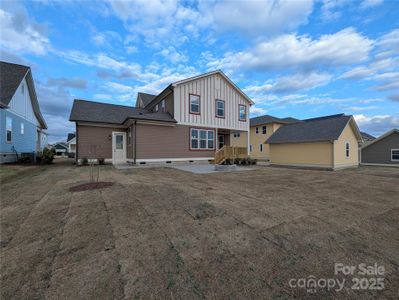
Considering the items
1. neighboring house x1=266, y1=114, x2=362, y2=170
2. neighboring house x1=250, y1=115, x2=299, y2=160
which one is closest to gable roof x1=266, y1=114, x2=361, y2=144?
neighboring house x1=266, y1=114, x2=362, y2=170

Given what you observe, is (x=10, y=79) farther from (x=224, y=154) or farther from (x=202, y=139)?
(x=224, y=154)

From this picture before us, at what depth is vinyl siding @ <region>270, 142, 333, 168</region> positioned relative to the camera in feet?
51.0

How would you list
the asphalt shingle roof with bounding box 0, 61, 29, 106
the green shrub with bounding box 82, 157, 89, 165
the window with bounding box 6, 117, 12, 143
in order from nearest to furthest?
the asphalt shingle roof with bounding box 0, 61, 29, 106 → the window with bounding box 6, 117, 12, 143 → the green shrub with bounding box 82, 157, 89, 165

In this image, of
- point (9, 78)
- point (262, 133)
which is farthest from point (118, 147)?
point (262, 133)

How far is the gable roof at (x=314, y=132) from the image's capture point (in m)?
15.8

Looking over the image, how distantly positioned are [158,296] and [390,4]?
13.4 m

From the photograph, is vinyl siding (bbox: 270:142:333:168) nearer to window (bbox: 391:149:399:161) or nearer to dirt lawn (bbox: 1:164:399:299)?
window (bbox: 391:149:399:161)

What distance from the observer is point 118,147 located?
50.9ft

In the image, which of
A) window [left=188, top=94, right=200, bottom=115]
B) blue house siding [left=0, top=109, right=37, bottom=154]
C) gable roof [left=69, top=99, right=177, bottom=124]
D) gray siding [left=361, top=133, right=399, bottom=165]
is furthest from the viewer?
gray siding [left=361, top=133, right=399, bottom=165]

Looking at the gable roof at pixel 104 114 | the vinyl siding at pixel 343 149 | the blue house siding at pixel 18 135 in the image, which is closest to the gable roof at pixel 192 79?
the gable roof at pixel 104 114

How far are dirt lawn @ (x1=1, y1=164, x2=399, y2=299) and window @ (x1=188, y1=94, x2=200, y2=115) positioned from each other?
1116 cm

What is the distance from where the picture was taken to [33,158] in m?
15.7

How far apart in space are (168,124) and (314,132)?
1313 cm

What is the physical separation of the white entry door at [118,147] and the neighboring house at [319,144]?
14.4m
